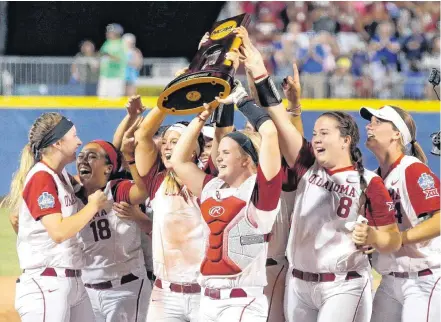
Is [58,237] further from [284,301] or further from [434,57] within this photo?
[434,57]

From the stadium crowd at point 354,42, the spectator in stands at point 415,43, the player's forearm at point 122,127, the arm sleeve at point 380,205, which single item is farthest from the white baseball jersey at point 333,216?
the spectator in stands at point 415,43

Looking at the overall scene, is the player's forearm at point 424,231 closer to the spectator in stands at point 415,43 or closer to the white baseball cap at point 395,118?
the white baseball cap at point 395,118

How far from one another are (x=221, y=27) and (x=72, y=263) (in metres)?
1.43

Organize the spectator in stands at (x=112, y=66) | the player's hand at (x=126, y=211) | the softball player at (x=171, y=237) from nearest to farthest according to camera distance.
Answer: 1. the softball player at (x=171, y=237)
2. the player's hand at (x=126, y=211)
3. the spectator in stands at (x=112, y=66)

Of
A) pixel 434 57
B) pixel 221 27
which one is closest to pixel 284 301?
pixel 221 27

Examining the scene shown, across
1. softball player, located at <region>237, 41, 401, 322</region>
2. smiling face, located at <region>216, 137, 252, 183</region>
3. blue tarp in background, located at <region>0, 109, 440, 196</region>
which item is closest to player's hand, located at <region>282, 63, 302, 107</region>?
softball player, located at <region>237, 41, 401, 322</region>

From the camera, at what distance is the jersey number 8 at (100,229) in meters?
5.19

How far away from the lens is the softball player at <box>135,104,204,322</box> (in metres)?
4.70

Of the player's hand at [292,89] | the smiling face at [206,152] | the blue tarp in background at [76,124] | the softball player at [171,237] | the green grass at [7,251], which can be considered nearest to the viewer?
the softball player at [171,237]

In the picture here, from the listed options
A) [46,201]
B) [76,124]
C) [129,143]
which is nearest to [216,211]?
[46,201]

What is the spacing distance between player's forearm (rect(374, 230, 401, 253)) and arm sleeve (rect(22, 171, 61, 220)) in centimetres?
158

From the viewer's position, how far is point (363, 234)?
14.2 feet

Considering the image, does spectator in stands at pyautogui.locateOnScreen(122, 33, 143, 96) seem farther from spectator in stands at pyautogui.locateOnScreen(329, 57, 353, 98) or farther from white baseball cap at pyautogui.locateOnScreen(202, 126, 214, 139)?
white baseball cap at pyautogui.locateOnScreen(202, 126, 214, 139)

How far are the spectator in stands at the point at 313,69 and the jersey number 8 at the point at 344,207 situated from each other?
6.60 metres
